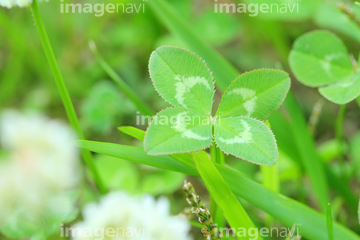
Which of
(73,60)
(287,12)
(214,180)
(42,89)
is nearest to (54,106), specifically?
(42,89)

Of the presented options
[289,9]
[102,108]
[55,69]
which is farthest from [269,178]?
[289,9]

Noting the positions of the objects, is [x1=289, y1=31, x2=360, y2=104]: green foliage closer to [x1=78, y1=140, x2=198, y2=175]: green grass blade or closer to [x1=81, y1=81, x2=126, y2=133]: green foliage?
[x1=78, y1=140, x2=198, y2=175]: green grass blade

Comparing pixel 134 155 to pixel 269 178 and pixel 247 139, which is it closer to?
pixel 247 139

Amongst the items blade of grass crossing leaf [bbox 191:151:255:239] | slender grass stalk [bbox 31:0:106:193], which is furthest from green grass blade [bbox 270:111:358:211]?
slender grass stalk [bbox 31:0:106:193]

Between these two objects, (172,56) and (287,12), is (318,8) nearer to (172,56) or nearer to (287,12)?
(287,12)

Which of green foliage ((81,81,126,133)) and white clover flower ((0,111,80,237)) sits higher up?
green foliage ((81,81,126,133))
